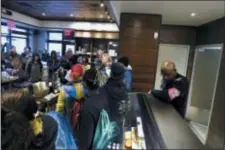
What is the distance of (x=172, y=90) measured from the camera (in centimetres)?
230

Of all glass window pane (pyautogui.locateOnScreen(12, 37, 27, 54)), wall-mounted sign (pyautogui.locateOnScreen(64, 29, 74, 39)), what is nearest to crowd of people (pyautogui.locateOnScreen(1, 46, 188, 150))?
wall-mounted sign (pyautogui.locateOnScreen(64, 29, 74, 39))

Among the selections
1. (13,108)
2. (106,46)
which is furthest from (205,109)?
(13,108)

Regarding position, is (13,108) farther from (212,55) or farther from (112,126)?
(212,55)

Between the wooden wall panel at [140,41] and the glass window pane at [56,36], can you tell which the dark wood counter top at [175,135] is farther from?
the glass window pane at [56,36]

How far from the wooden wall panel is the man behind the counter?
1.95m

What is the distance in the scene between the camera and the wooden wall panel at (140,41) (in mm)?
4391

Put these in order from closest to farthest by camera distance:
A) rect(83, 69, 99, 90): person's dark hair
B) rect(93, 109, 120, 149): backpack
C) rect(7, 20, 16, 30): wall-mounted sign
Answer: rect(93, 109, 120, 149): backpack, rect(83, 69, 99, 90): person's dark hair, rect(7, 20, 16, 30): wall-mounted sign

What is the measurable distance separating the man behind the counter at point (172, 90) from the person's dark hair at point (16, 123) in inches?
57.1

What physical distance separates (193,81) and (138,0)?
3.74m

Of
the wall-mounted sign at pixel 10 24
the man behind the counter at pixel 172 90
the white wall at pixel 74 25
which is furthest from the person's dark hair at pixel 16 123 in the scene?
the white wall at pixel 74 25

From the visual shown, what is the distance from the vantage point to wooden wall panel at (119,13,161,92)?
4391 millimetres

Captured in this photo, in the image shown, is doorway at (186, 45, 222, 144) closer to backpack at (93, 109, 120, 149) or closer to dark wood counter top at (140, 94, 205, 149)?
backpack at (93, 109, 120, 149)

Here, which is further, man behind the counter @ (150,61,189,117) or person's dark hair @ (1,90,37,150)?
man behind the counter @ (150,61,189,117)

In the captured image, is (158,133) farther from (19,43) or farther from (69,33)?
(19,43)
